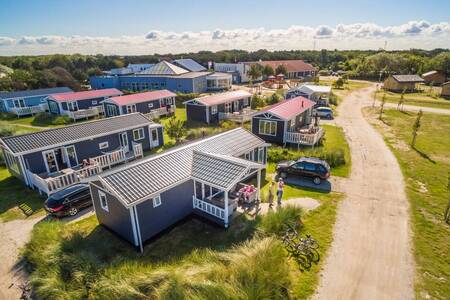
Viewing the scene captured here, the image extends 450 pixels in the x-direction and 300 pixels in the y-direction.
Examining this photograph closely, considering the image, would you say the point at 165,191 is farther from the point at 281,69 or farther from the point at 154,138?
the point at 281,69

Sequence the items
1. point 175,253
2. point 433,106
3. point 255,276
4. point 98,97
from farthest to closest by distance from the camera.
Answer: point 433,106, point 98,97, point 175,253, point 255,276

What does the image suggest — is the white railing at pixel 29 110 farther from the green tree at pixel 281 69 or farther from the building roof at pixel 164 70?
the green tree at pixel 281 69

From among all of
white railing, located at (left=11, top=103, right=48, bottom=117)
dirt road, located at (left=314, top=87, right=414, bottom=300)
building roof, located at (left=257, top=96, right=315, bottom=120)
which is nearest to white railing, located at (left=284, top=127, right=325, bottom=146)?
building roof, located at (left=257, top=96, right=315, bottom=120)

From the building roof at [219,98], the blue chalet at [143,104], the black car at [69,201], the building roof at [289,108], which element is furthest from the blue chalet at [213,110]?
the black car at [69,201]

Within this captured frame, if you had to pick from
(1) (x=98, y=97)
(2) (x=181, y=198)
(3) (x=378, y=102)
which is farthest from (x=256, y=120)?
(3) (x=378, y=102)

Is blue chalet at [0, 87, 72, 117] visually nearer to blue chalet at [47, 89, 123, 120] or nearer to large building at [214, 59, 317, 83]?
blue chalet at [47, 89, 123, 120]

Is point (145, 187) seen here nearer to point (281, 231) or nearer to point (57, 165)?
point (281, 231)
